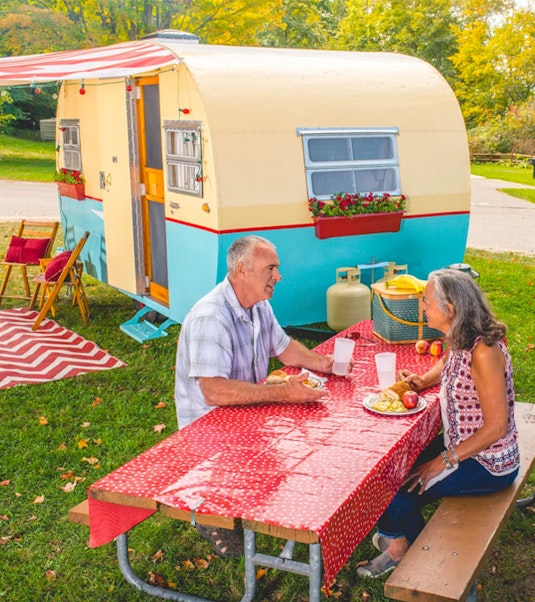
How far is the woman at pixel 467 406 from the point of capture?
3389mm

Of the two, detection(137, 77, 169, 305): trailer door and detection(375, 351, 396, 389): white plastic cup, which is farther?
detection(137, 77, 169, 305): trailer door

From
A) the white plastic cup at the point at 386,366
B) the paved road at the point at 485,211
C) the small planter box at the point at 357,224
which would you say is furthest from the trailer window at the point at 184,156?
the paved road at the point at 485,211

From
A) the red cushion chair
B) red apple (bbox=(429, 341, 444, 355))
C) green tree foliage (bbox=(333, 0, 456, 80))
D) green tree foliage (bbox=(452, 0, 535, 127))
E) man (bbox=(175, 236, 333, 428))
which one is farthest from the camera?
green tree foliage (bbox=(333, 0, 456, 80))

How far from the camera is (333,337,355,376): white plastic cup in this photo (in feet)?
13.1

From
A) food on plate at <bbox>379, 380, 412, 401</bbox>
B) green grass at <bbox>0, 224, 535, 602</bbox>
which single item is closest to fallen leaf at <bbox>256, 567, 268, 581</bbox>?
green grass at <bbox>0, 224, 535, 602</bbox>

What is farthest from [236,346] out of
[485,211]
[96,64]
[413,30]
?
[413,30]

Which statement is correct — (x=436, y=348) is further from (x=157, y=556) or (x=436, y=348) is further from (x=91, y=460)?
(x=91, y=460)

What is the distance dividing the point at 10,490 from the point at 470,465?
288cm

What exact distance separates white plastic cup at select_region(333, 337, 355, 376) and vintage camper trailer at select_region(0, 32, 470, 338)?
273cm

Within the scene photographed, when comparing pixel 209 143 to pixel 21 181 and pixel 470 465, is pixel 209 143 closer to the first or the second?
pixel 470 465

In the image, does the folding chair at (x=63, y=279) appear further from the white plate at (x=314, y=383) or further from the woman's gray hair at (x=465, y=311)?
the woman's gray hair at (x=465, y=311)

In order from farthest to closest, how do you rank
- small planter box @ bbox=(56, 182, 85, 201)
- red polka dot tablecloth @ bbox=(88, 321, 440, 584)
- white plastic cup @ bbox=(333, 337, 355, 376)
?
small planter box @ bbox=(56, 182, 85, 201) < white plastic cup @ bbox=(333, 337, 355, 376) < red polka dot tablecloth @ bbox=(88, 321, 440, 584)

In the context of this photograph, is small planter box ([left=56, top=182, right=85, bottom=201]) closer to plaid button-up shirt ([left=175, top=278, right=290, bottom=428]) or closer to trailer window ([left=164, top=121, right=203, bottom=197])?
trailer window ([left=164, top=121, right=203, bottom=197])

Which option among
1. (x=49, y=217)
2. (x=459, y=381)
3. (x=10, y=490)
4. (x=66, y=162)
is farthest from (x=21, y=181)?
(x=459, y=381)
